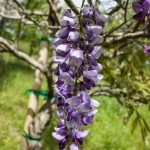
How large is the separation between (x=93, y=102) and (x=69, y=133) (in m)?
0.10

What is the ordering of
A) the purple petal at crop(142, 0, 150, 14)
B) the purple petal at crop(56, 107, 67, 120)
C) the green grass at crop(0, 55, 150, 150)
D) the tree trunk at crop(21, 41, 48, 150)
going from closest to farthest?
the purple petal at crop(142, 0, 150, 14) < the purple petal at crop(56, 107, 67, 120) < the tree trunk at crop(21, 41, 48, 150) < the green grass at crop(0, 55, 150, 150)

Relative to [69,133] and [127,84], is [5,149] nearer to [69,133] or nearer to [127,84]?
[127,84]

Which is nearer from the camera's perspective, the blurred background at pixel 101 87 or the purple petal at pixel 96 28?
the purple petal at pixel 96 28

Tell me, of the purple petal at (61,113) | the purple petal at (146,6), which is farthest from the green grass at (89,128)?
the purple petal at (146,6)

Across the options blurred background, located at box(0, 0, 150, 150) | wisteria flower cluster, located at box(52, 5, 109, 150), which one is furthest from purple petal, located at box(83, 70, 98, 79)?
blurred background, located at box(0, 0, 150, 150)

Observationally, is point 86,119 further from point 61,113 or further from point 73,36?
point 73,36

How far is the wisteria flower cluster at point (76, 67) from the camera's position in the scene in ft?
2.67

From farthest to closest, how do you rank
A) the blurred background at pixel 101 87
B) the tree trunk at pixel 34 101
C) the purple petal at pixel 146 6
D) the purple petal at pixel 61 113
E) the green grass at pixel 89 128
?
1. the green grass at pixel 89 128
2. the tree trunk at pixel 34 101
3. the blurred background at pixel 101 87
4. the purple petal at pixel 61 113
5. the purple petal at pixel 146 6

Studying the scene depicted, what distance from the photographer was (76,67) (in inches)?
32.6

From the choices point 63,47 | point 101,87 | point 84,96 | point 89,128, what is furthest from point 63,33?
point 89,128

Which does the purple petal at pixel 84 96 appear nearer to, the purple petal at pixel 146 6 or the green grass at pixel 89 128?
the purple petal at pixel 146 6

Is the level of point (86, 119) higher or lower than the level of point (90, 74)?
lower

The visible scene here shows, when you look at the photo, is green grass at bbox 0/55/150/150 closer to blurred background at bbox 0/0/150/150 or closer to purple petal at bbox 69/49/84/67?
blurred background at bbox 0/0/150/150

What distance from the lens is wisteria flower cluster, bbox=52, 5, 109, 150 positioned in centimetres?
81
